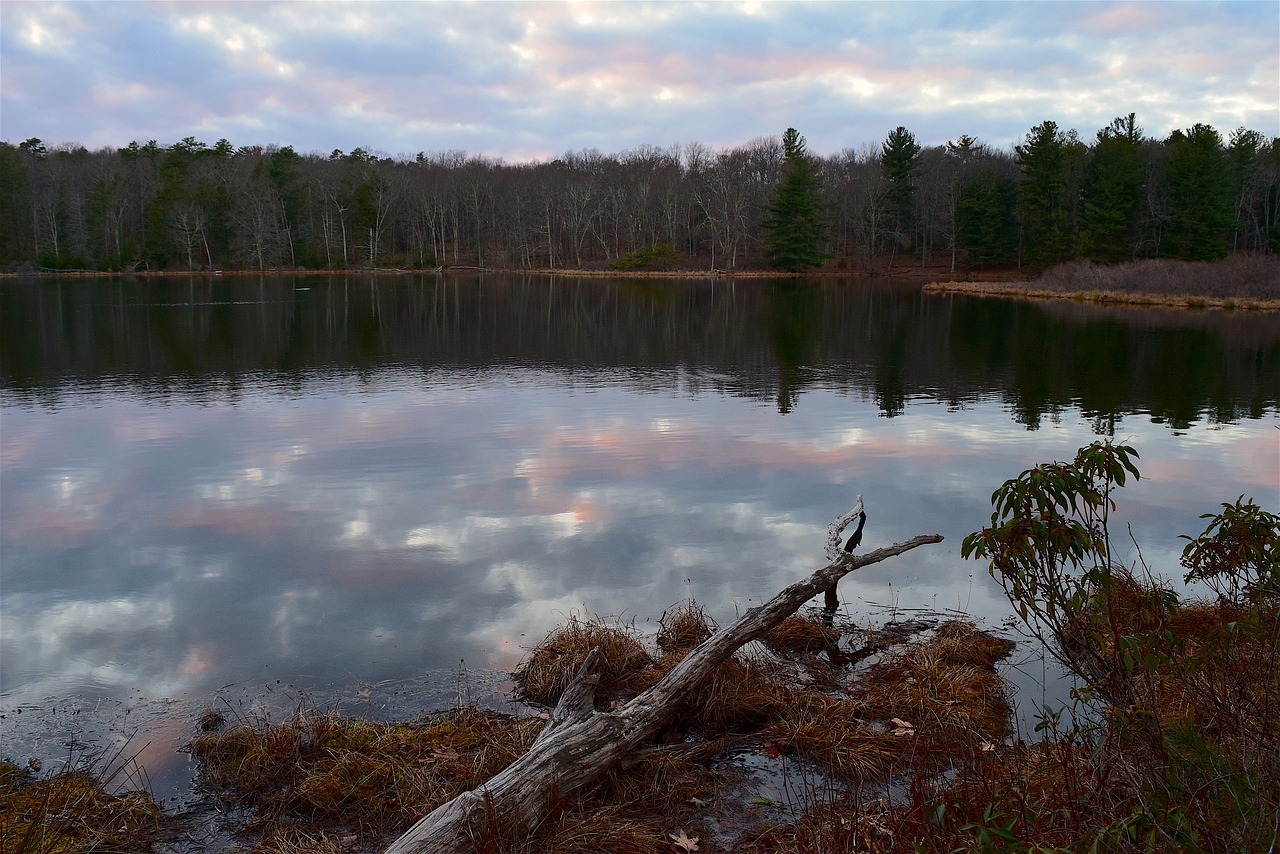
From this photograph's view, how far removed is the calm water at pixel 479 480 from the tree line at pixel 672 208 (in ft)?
146

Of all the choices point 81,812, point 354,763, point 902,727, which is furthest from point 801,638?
point 81,812

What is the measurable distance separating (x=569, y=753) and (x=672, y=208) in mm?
101466

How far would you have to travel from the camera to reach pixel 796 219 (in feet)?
290

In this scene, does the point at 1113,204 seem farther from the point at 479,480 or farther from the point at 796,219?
the point at 479,480

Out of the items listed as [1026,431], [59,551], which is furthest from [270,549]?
[1026,431]

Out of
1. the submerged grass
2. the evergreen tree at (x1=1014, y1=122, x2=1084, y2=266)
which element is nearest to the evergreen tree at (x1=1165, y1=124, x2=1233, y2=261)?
the evergreen tree at (x1=1014, y1=122, x2=1084, y2=266)

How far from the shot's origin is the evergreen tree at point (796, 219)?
88.0 m

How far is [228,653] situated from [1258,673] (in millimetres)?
8134

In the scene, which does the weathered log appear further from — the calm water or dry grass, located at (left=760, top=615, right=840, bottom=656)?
the calm water

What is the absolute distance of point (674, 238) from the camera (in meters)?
104

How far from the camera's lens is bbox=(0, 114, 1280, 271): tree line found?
7581 cm

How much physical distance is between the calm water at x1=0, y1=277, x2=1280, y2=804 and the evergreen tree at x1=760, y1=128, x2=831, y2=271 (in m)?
53.4

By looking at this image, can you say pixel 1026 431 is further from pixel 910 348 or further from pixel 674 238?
pixel 674 238

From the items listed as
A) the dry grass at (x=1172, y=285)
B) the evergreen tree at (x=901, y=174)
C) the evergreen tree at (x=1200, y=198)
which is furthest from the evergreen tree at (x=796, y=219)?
the evergreen tree at (x=1200, y=198)
